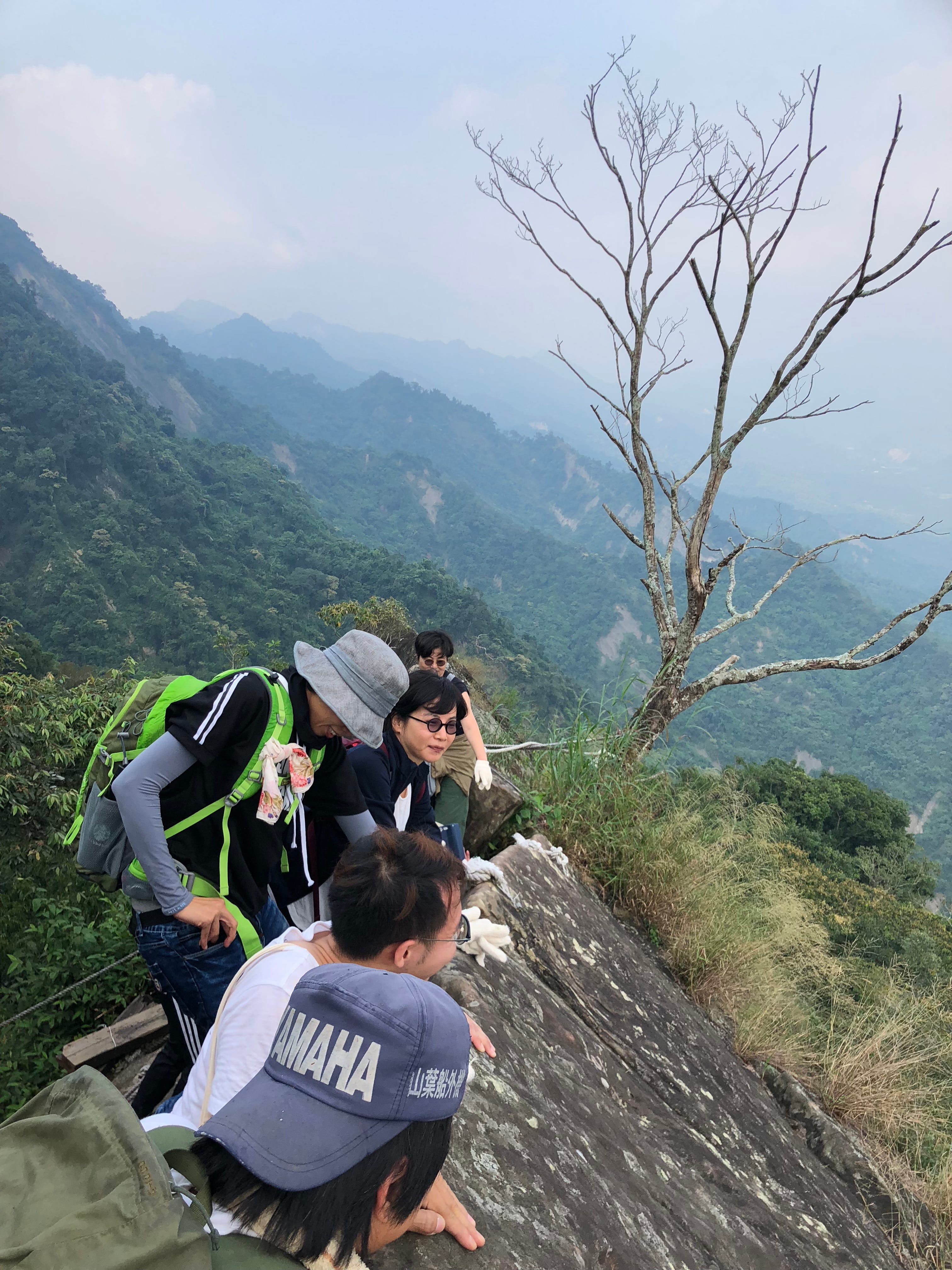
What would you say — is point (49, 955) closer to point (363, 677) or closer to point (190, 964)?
point (190, 964)

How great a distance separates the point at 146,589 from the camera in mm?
42438

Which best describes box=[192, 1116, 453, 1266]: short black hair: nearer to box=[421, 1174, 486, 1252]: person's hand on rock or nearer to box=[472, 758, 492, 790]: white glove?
box=[421, 1174, 486, 1252]: person's hand on rock

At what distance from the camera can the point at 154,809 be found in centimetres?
184

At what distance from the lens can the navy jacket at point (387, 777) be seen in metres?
2.49

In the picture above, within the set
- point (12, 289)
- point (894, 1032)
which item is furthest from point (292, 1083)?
point (12, 289)

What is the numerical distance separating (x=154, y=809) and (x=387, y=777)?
33.6 inches

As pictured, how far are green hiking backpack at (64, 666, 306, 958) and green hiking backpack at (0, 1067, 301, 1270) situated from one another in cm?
92

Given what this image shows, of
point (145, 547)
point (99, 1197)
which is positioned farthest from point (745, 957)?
point (145, 547)

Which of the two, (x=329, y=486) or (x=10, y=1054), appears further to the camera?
(x=329, y=486)

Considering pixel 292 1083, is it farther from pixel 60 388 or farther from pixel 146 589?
pixel 60 388

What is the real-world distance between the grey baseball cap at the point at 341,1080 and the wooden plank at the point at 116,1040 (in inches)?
79.7

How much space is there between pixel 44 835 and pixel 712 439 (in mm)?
7588

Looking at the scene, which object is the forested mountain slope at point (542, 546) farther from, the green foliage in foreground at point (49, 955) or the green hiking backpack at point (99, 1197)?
the green hiking backpack at point (99, 1197)

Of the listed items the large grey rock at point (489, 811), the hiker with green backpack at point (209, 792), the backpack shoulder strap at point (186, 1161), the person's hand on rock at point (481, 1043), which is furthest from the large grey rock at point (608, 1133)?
the hiker with green backpack at point (209, 792)
